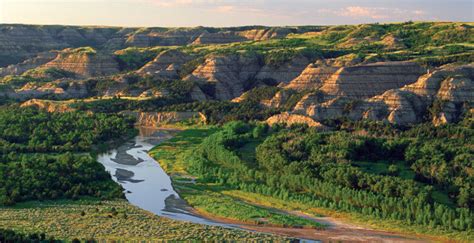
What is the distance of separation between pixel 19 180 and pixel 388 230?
38.7 metres

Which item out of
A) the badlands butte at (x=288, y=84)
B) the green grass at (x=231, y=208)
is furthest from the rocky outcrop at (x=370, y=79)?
the green grass at (x=231, y=208)

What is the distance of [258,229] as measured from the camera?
70.6 m

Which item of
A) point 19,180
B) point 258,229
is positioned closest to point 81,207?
point 19,180

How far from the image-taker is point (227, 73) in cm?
17762

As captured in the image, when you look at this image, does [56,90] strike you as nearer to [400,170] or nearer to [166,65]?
[166,65]

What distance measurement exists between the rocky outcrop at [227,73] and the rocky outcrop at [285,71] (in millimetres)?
4104

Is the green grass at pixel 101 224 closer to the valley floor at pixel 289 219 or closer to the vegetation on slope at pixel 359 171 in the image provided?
the valley floor at pixel 289 219

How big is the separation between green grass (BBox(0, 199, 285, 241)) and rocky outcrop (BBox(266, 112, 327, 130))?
167 ft

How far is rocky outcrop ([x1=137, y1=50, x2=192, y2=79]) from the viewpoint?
182 m

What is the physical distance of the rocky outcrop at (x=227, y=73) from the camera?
17200 centimetres

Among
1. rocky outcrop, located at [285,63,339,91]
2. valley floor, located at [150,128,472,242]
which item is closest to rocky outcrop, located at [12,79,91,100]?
rocky outcrop, located at [285,63,339,91]

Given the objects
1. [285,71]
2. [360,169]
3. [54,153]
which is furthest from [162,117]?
[360,169]

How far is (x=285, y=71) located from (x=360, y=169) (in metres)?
91.6

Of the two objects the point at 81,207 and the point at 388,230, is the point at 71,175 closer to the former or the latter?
the point at 81,207
